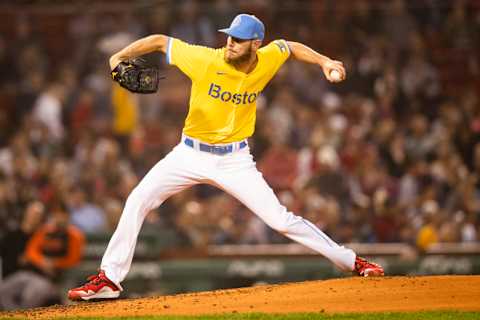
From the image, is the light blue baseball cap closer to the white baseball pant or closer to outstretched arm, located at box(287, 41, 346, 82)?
outstretched arm, located at box(287, 41, 346, 82)

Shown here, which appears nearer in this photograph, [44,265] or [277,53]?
[277,53]

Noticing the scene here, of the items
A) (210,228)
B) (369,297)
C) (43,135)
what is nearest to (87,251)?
(210,228)

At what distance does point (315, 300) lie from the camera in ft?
25.8

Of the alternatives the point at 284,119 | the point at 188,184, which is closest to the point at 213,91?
the point at 188,184

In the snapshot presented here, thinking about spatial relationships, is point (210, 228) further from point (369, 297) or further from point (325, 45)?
point (369, 297)

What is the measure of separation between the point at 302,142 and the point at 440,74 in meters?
2.47

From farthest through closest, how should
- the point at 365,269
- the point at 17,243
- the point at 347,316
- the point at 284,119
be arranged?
the point at 284,119, the point at 17,243, the point at 365,269, the point at 347,316

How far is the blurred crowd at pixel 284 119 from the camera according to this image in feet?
45.6

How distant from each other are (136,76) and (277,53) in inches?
42.4

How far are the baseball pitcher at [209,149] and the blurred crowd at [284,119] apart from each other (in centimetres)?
569

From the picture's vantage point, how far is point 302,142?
48.9 ft

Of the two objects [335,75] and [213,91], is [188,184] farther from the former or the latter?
[335,75]

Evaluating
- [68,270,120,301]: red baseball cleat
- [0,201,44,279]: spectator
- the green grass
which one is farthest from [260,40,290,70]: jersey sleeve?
[0,201,44,279]: spectator

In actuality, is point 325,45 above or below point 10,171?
above
